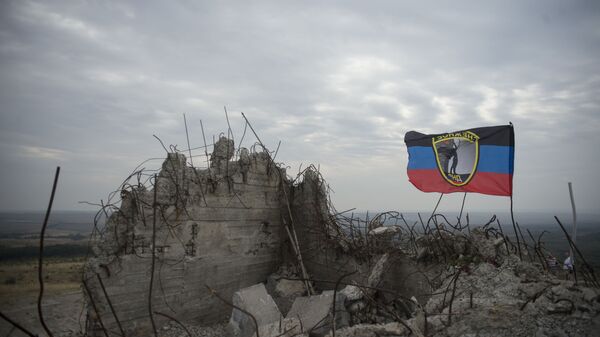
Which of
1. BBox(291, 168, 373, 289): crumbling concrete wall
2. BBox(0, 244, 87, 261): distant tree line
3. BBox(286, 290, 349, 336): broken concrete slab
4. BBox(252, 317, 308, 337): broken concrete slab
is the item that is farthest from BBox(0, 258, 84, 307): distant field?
BBox(252, 317, 308, 337): broken concrete slab

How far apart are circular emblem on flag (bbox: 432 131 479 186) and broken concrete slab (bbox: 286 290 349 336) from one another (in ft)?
11.5

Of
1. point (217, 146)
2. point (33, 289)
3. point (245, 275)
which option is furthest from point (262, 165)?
point (33, 289)

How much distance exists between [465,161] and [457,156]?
224 mm

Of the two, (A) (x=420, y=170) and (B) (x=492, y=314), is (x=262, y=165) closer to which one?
(A) (x=420, y=170)

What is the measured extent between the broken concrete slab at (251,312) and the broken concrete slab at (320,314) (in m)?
0.44

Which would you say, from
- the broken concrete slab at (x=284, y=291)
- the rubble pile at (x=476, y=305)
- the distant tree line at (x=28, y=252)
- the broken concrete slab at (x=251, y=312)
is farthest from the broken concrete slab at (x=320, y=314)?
the distant tree line at (x=28, y=252)

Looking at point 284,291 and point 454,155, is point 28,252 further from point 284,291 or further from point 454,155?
point 454,155

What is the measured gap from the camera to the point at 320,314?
17.4 feet


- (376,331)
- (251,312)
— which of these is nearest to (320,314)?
(251,312)

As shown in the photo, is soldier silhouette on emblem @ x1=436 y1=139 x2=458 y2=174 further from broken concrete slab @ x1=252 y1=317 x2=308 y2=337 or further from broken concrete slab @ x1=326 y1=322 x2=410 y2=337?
broken concrete slab @ x1=252 y1=317 x2=308 y2=337

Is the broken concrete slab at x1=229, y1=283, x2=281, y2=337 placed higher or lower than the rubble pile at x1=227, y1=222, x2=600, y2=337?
lower

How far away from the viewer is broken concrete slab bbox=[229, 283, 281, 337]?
5.52m

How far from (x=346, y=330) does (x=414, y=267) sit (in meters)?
2.55

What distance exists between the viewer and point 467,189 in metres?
6.56
